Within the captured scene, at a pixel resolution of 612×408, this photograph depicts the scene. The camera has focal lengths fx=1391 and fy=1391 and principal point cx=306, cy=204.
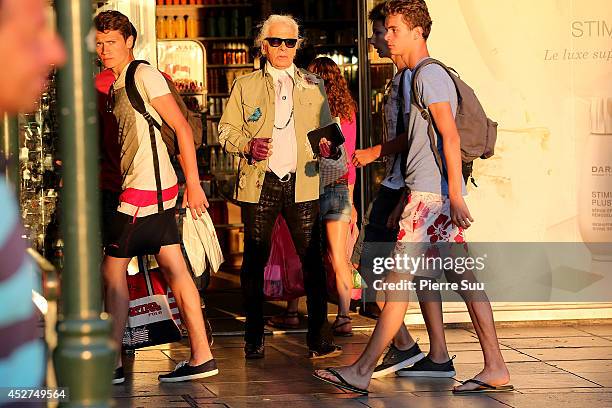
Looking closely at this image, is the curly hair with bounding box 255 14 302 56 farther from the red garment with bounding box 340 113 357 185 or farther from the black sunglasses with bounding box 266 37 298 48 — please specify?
the red garment with bounding box 340 113 357 185

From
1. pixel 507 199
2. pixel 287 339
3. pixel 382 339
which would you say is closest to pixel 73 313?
pixel 382 339

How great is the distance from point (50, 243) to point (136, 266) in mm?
1331

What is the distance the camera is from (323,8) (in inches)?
637

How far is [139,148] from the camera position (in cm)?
739

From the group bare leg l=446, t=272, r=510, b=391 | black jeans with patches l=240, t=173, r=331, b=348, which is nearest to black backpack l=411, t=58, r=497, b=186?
bare leg l=446, t=272, r=510, b=391

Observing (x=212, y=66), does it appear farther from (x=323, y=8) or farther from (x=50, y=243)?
(x=50, y=243)

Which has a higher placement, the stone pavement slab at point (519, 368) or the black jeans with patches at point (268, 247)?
the black jeans with patches at point (268, 247)

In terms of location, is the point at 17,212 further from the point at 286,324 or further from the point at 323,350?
the point at 286,324

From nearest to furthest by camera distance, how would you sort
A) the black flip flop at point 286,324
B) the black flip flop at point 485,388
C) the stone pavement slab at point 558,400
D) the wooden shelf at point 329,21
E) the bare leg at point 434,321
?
the stone pavement slab at point 558,400
the black flip flop at point 485,388
the bare leg at point 434,321
the black flip flop at point 286,324
the wooden shelf at point 329,21

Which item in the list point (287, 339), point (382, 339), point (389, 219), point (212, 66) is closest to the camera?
point (382, 339)

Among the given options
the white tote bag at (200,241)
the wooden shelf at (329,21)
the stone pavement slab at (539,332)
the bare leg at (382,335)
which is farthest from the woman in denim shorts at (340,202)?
the wooden shelf at (329,21)

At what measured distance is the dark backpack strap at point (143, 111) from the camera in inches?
290

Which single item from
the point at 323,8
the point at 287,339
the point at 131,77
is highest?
the point at 323,8

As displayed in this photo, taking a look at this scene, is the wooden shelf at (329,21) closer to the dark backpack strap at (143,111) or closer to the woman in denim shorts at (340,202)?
the woman in denim shorts at (340,202)
